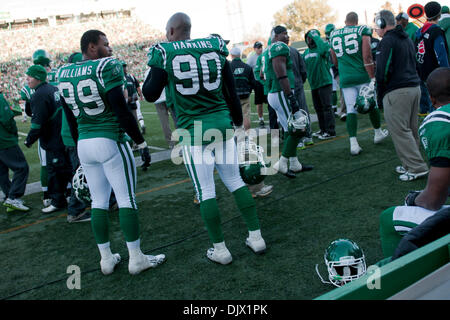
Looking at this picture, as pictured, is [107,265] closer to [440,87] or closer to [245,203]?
[245,203]

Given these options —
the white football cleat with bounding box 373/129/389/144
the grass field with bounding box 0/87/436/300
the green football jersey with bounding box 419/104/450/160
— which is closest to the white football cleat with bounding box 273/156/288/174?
the grass field with bounding box 0/87/436/300

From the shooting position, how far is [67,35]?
36.3 metres

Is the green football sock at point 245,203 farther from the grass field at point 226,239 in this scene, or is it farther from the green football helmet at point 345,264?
the green football helmet at point 345,264

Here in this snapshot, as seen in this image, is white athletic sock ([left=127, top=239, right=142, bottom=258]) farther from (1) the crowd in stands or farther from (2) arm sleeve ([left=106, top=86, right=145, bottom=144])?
(1) the crowd in stands

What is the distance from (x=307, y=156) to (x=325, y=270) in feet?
11.5

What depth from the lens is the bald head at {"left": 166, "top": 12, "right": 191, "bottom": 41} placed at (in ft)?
9.50

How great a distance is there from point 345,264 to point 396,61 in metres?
2.81

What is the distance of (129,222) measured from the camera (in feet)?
9.87

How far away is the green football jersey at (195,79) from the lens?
2.79 meters

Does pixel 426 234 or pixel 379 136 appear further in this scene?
pixel 379 136

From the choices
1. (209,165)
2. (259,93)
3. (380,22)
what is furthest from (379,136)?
(209,165)

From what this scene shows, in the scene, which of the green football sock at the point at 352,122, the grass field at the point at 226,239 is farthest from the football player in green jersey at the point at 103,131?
the green football sock at the point at 352,122

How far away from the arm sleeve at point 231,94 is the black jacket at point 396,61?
6.63ft

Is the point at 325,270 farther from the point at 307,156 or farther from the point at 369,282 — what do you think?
the point at 307,156
